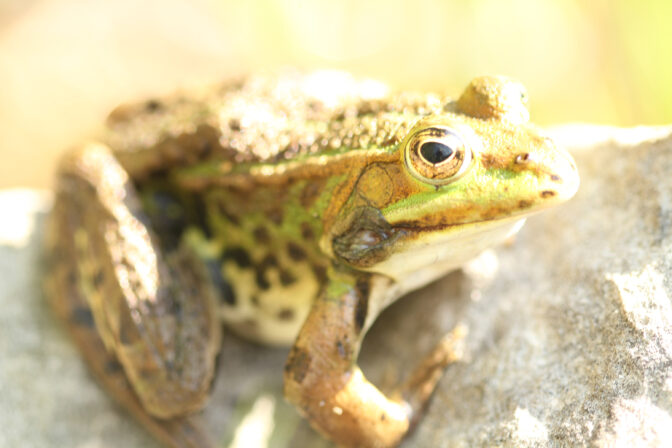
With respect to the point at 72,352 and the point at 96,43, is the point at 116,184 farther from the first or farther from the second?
the point at 96,43

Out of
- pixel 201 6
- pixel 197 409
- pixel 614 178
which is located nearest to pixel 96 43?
pixel 201 6

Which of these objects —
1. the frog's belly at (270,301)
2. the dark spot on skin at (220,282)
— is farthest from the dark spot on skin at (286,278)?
the dark spot on skin at (220,282)

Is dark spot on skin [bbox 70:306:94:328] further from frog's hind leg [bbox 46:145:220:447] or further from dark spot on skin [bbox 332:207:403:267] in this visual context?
dark spot on skin [bbox 332:207:403:267]

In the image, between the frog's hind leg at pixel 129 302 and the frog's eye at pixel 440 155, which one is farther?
the frog's hind leg at pixel 129 302

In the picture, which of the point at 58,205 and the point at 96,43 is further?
the point at 96,43

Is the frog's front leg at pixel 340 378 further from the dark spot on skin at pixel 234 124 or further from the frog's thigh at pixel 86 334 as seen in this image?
the dark spot on skin at pixel 234 124

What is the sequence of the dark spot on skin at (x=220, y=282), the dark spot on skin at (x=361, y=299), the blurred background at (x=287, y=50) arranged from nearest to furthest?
1. the dark spot on skin at (x=361, y=299)
2. the dark spot on skin at (x=220, y=282)
3. the blurred background at (x=287, y=50)
